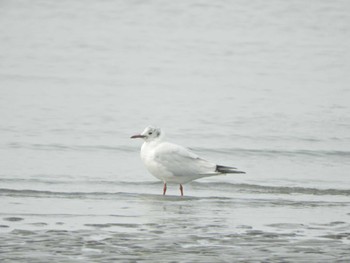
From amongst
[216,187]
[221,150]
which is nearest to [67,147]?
[221,150]

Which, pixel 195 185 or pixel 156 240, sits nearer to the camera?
pixel 156 240

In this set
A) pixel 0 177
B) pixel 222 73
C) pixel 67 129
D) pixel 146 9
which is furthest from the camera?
pixel 146 9

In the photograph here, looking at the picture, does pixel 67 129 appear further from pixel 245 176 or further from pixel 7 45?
pixel 7 45

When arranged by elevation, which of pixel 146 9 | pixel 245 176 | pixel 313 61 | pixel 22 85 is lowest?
pixel 245 176

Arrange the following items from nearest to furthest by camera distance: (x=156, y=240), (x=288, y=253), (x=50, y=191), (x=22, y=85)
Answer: (x=288, y=253) < (x=156, y=240) < (x=50, y=191) < (x=22, y=85)

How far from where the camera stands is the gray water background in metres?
7.38

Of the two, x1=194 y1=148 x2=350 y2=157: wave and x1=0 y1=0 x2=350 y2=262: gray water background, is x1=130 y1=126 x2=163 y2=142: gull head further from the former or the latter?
x1=194 y1=148 x2=350 y2=157: wave

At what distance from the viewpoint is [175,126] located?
15.7m

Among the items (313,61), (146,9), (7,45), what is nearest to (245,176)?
(313,61)

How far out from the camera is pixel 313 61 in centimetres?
2233

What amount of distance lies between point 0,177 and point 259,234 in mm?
4598

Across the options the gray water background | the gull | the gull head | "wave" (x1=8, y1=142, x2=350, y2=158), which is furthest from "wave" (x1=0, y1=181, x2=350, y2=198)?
"wave" (x1=8, y1=142, x2=350, y2=158)

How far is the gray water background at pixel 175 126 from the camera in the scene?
738 centimetres

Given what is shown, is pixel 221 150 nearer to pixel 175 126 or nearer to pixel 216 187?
pixel 175 126
